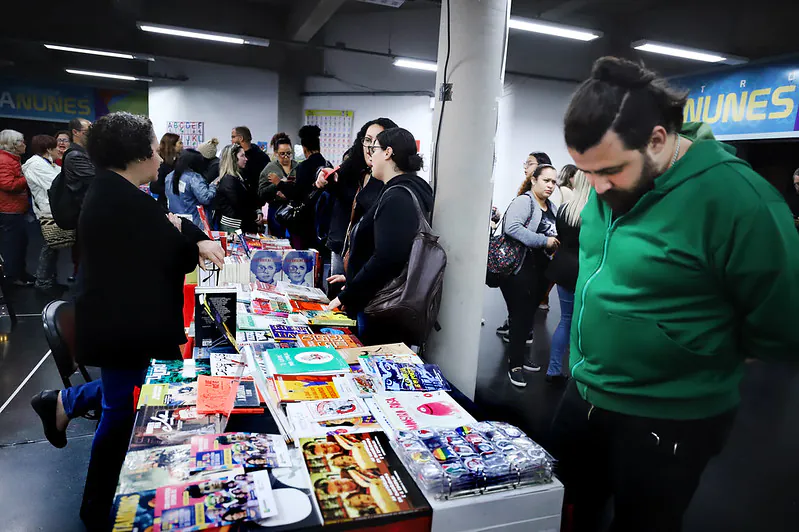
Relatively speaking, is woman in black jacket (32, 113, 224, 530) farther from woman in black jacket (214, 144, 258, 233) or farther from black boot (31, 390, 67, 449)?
woman in black jacket (214, 144, 258, 233)

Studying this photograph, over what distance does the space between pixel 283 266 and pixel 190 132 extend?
835cm

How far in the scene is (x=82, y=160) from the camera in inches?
171

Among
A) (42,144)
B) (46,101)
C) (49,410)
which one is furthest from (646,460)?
(46,101)

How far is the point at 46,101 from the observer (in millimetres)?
12180

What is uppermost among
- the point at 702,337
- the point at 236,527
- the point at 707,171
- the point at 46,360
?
the point at 707,171

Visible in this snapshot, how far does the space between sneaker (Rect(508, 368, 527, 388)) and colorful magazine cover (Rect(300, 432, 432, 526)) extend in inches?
101

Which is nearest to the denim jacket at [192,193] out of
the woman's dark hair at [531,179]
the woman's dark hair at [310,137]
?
the woman's dark hair at [310,137]

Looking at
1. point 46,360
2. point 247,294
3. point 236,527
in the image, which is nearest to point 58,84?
point 46,360

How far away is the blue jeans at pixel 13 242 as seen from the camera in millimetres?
5512

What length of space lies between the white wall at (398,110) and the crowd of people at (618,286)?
7510 mm

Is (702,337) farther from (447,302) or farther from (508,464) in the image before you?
(447,302)

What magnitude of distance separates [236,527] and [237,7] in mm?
10353

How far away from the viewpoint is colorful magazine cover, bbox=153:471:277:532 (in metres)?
0.97

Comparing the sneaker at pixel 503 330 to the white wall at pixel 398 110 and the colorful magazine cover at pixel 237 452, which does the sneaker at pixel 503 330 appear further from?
the white wall at pixel 398 110
